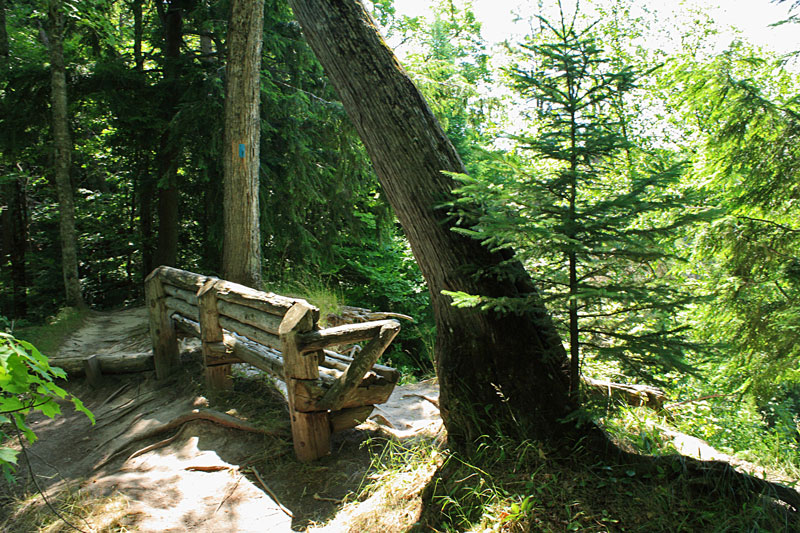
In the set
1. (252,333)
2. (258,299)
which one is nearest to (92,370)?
(252,333)

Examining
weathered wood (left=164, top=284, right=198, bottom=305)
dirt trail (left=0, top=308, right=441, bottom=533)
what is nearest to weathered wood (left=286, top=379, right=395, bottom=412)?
dirt trail (left=0, top=308, right=441, bottom=533)

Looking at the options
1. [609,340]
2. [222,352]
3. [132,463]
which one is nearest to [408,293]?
[222,352]

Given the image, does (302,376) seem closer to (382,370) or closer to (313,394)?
(313,394)

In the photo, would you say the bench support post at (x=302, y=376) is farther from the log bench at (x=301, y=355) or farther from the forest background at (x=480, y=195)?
the forest background at (x=480, y=195)

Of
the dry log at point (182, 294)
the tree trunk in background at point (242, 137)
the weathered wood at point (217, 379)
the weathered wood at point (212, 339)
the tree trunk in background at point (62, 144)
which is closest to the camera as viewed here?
the weathered wood at point (212, 339)

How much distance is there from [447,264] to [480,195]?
71 cm

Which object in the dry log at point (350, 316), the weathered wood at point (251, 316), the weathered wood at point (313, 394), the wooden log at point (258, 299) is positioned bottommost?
the dry log at point (350, 316)

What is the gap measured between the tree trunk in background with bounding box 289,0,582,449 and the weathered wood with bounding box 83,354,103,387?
530 centimetres

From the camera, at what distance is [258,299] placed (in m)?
4.70

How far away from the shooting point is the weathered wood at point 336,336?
4141 millimetres

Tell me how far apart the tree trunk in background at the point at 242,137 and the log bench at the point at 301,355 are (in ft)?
6.70

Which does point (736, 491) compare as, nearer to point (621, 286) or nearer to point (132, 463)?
point (621, 286)

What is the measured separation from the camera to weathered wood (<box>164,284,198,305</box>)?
232 inches

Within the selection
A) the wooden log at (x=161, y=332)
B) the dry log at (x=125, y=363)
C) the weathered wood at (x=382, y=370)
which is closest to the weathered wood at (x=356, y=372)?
the weathered wood at (x=382, y=370)
